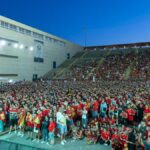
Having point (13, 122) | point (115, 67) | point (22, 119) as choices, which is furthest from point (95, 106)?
point (115, 67)

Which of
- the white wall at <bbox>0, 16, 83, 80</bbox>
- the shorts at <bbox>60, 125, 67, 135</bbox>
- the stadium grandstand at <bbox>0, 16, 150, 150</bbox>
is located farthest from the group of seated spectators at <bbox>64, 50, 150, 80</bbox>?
the shorts at <bbox>60, 125, 67, 135</bbox>

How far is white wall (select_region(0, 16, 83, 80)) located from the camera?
3962cm

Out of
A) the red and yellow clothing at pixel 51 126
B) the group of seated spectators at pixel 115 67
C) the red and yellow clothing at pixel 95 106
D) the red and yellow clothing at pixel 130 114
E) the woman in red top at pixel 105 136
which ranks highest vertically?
the group of seated spectators at pixel 115 67

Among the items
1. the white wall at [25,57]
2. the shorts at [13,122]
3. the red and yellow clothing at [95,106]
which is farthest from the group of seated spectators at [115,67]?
the shorts at [13,122]

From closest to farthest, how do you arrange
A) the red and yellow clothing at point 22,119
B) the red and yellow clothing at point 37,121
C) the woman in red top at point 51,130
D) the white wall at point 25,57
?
the woman in red top at point 51,130 < the red and yellow clothing at point 37,121 < the red and yellow clothing at point 22,119 < the white wall at point 25,57

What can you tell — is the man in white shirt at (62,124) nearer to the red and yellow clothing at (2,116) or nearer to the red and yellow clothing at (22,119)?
the red and yellow clothing at (22,119)

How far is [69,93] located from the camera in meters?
19.5

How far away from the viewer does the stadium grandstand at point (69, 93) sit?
10758 mm

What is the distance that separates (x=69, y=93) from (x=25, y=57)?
90.7ft

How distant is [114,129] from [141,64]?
130 feet

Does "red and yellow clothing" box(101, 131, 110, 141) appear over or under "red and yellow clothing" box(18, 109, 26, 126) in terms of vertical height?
under

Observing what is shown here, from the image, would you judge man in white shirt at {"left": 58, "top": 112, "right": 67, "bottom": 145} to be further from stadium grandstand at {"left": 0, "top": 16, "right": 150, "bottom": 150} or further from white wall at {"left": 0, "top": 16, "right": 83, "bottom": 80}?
white wall at {"left": 0, "top": 16, "right": 83, "bottom": 80}

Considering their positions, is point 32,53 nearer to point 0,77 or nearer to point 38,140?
point 0,77

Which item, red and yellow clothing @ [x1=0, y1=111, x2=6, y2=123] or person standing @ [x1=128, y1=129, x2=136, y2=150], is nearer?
person standing @ [x1=128, y1=129, x2=136, y2=150]
